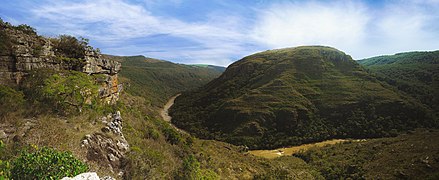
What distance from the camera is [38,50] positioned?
690 inches

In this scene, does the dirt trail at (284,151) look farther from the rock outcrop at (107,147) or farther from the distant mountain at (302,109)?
the rock outcrop at (107,147)

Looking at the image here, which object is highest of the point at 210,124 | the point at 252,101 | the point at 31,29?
the point at 31,29

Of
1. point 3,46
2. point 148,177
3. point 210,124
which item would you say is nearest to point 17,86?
point 3,46

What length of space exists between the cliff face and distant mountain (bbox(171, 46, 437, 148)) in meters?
60.3

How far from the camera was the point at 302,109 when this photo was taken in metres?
91.4

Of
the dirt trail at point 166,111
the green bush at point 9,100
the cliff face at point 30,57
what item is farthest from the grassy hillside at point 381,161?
the dirt trail at point 166,111

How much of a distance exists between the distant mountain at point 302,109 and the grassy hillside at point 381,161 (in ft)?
68.4

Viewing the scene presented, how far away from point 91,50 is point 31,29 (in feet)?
16.6

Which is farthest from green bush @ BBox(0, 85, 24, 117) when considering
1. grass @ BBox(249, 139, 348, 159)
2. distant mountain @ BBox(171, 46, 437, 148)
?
distant mountain @ BBox(171, 46, 437, 148)

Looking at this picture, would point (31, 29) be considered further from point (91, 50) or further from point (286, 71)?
point (286, 71)

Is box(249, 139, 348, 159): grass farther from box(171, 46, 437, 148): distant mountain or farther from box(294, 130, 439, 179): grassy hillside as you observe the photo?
box(294, 130, 439, 179): grassy hillside

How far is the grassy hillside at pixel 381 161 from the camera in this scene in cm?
3875

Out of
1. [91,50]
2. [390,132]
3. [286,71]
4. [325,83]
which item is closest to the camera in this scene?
[91,50]

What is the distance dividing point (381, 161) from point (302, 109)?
1763 inches
